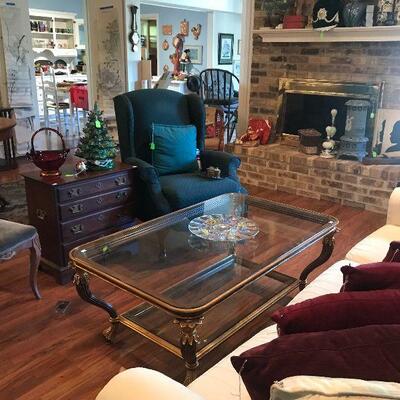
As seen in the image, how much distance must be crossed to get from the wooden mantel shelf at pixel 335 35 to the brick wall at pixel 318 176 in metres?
1.10

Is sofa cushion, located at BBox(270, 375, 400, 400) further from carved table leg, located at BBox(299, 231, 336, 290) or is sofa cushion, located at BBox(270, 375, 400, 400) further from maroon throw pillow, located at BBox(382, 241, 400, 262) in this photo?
carved table leg, located at BBox(299, 231, 336, 290)

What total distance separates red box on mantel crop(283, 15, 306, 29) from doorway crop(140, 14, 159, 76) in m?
6.15

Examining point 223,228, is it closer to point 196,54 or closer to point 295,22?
point 295,22

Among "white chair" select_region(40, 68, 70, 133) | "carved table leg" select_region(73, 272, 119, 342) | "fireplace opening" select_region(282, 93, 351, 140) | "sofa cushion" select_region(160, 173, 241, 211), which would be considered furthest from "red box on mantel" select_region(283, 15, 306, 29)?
"white chair" select_region(40, 68, 70, 133)

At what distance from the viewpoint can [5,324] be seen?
7.06ft

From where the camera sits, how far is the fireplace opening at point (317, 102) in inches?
162

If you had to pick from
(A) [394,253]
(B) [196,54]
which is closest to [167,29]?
(B) [196,54]

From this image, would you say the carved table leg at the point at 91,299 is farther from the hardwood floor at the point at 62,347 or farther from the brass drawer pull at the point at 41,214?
the brass drawer pull at the point at 41,214

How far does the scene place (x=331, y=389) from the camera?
70 cm

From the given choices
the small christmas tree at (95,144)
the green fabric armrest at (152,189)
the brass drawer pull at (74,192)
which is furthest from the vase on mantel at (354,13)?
the brass drawer pull at (74,192)

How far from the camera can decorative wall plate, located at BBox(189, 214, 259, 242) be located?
2.17 metres

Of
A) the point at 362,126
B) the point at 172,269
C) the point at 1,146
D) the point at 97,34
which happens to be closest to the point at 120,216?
the point at 172,269

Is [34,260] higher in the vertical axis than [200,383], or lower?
lower

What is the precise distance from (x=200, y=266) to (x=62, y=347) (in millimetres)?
743
